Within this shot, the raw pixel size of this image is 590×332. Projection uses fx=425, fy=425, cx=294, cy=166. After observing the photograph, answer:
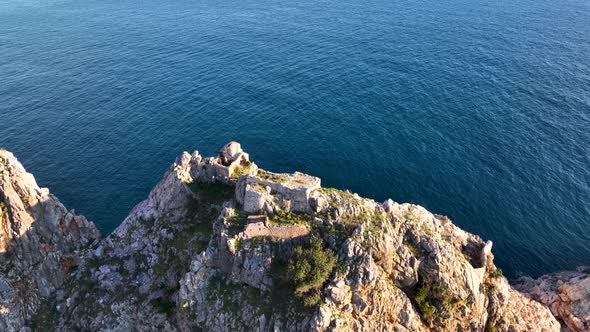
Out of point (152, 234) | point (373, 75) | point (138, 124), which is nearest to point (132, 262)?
point (152, 234)

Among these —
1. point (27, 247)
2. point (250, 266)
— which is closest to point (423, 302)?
point (250, 266)

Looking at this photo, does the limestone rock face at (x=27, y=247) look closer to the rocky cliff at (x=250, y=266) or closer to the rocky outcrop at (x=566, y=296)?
the rocky cliff at (x=250, y=266)

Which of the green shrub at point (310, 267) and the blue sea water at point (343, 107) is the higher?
the green shrub at point (310, 267)

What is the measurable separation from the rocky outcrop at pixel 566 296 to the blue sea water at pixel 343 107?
179 inches

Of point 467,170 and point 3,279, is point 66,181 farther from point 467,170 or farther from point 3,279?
point 467,170

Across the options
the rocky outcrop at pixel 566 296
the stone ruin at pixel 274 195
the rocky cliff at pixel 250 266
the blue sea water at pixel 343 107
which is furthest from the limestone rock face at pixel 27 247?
the rocky outcrop at pixel 566 296

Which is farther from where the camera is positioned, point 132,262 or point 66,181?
point 66,181

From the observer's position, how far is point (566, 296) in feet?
204

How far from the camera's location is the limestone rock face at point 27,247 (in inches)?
2367

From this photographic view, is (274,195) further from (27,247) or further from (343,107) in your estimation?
(343,107)

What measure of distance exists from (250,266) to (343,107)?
6640cm

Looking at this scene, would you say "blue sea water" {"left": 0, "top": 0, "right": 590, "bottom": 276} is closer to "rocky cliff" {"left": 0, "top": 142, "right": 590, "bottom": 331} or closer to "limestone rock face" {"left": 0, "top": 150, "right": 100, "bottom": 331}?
"limestone rock face" {"left": 0, "top": 150, "right": 100, "bottom": 331}

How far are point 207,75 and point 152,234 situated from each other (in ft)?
240

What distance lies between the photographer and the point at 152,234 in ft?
202
